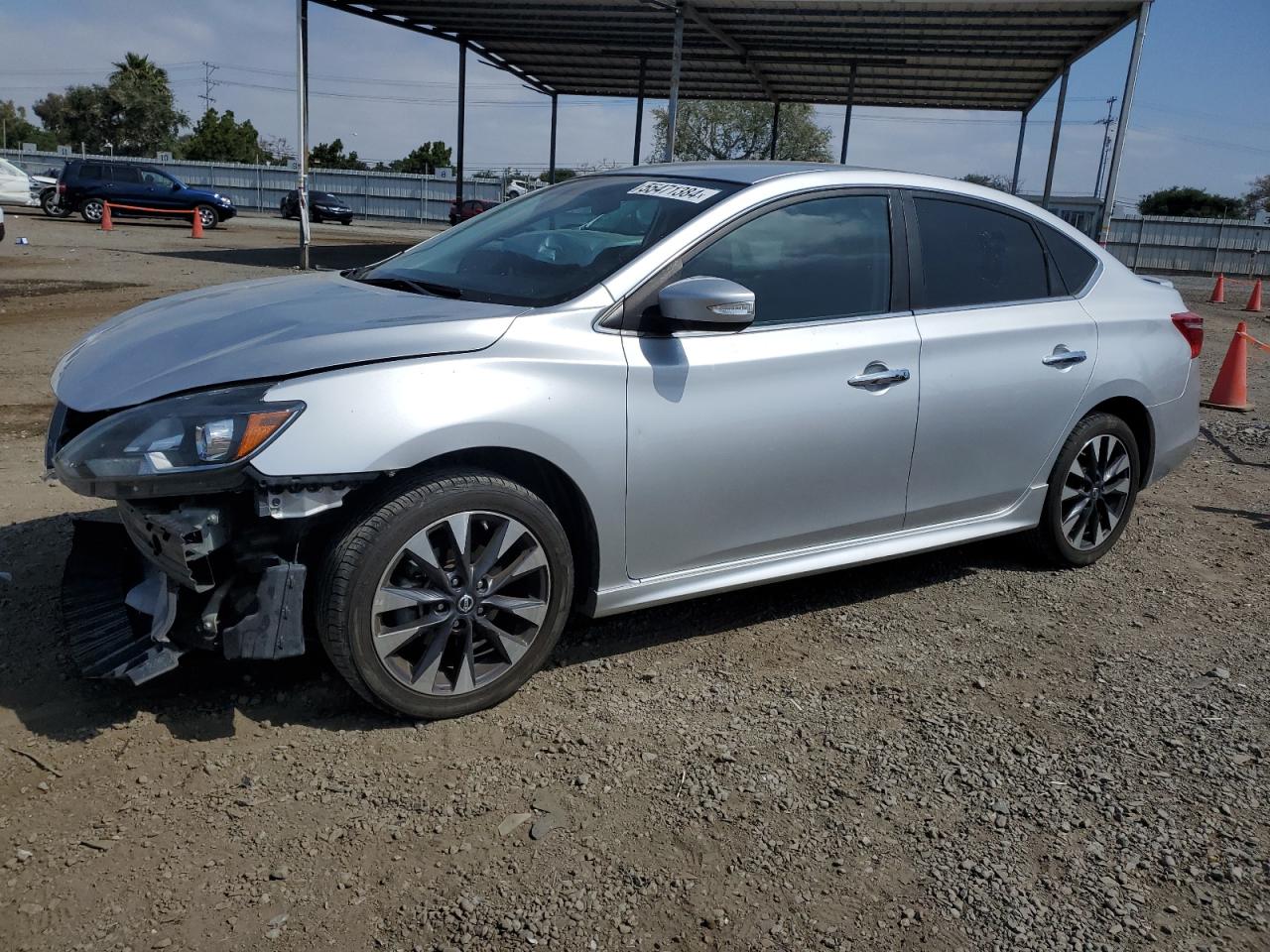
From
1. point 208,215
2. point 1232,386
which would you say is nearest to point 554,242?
point 1232,386

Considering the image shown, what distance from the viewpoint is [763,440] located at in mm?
3547

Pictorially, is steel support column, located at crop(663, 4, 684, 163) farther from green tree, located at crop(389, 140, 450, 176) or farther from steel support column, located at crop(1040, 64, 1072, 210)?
green tree, located at crop(389, 140, 450, 176)

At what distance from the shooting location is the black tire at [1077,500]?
4.58m

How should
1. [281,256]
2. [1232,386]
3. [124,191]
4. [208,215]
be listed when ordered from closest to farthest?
[1232,386], [281,256], [124,191], [208,215]

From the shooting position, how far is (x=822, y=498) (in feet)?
12.4

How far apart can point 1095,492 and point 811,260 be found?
1.95m

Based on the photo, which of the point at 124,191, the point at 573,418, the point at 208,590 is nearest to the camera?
the point at 208,590

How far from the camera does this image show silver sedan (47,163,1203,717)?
2850 mm

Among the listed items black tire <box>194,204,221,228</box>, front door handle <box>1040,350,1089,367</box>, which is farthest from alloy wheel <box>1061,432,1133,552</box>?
black tire <box>194,204,221,228</box>

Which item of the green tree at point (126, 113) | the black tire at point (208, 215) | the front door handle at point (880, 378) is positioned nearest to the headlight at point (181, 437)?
the front door handle at point (880, 378)

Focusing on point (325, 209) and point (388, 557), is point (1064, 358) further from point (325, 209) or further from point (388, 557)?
point (325, 209)

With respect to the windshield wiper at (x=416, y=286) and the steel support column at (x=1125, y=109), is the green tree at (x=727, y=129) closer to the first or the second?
the steel support column at (x=1125, y=109)

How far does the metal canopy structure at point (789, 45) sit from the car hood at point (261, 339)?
1141 centimetres

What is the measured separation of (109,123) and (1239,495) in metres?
74.8
